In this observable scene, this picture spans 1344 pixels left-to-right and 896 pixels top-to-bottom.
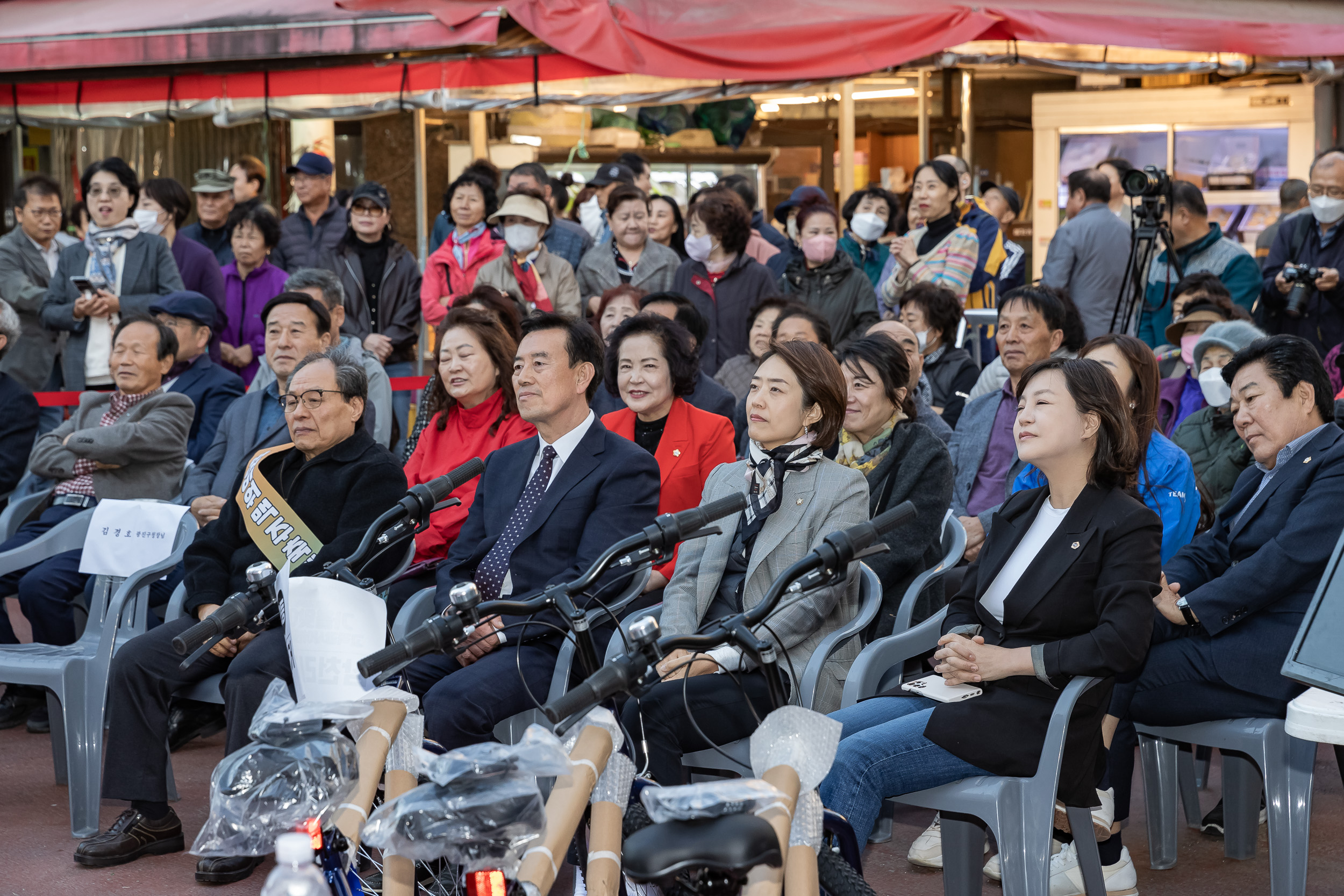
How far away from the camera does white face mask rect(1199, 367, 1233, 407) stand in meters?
5.33

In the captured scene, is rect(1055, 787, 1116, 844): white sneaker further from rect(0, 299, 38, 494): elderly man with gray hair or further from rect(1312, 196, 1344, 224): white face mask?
rect(0, 299, 38, 494): elderly man with gray hair

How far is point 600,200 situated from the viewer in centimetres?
938

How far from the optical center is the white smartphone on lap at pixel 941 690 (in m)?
3.48

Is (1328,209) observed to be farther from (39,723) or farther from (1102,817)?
(39,723)

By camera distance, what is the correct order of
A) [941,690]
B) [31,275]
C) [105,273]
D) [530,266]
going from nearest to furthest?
[941,690]
[105,273]
[530,266]
[31,275]

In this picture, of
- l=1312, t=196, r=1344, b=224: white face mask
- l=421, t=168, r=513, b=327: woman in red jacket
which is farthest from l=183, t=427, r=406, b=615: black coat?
l=1312, t=196, r=1344, b=224: white face mask

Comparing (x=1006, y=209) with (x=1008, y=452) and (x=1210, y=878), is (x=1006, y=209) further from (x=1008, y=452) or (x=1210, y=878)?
(x=1210, y=878)

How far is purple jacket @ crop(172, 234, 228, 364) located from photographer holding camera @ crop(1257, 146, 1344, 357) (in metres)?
5.63

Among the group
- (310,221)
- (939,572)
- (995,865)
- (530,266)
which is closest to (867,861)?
(995,865)

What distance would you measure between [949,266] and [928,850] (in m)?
3.66

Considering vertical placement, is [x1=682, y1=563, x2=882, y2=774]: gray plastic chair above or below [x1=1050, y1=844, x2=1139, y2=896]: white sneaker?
above

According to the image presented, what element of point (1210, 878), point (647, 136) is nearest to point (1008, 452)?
point (1210, 878)

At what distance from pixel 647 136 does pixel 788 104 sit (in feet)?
3.86

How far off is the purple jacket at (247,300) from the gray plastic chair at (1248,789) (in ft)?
18.6
